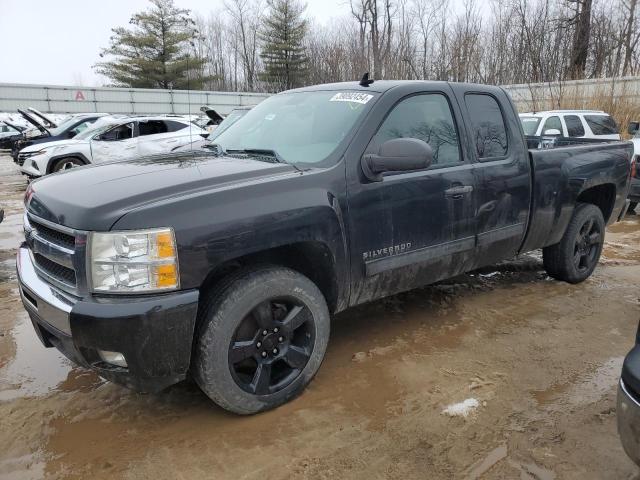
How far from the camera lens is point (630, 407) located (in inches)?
75.2

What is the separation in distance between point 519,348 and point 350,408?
1.46 meters

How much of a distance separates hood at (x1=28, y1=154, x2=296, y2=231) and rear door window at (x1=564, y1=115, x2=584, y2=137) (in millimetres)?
10069

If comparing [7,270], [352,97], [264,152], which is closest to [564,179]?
[352,97]

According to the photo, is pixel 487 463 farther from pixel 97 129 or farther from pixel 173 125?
pixel 97 129

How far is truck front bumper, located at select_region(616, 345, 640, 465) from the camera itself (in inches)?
74.1

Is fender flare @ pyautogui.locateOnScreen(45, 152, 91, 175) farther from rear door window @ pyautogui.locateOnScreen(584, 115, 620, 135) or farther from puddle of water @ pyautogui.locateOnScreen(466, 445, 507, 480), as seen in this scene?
puddle of water @ pyautogui.locateOnScreen(466, 445, 507, 480)

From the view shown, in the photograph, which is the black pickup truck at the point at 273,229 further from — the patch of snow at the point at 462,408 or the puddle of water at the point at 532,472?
the puddle of water at the point at 532,472

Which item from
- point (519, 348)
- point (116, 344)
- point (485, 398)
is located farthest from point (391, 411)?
point (116, 344)

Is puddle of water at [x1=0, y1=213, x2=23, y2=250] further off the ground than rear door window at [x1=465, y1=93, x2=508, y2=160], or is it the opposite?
rear door window at [x1=465, y1=93, x2=508, y2=160]

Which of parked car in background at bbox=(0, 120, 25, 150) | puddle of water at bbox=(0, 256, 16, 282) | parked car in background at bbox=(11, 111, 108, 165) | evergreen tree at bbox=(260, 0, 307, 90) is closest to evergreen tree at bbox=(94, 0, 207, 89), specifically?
evergreen tree at bbox=(260, 0, 307, 90)

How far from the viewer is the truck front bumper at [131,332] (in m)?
2.26

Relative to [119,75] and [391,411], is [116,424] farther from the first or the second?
[119,75]

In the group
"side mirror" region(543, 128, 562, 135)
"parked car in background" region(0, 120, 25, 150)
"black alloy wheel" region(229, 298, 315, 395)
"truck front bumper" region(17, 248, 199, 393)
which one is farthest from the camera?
"parked car in background" region(0, 120, 25, 150)

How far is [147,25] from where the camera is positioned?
141 ft
